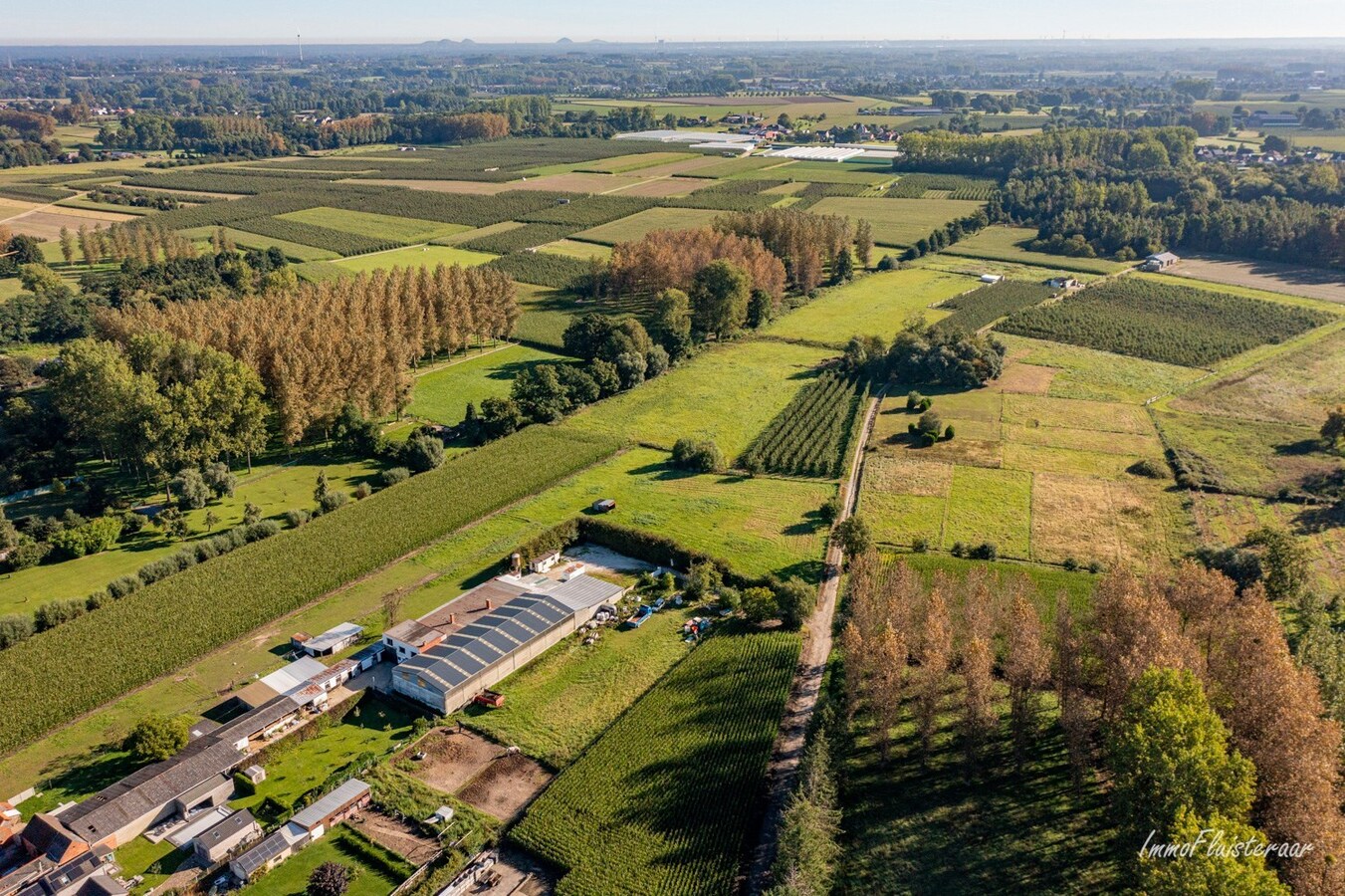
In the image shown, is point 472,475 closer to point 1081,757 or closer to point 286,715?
point 286,715

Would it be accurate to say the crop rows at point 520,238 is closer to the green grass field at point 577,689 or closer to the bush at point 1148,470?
the bush at point 1148,470

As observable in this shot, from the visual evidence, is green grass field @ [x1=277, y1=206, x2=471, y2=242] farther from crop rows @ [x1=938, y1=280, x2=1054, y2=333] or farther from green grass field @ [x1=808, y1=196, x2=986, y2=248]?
crop rows @ [x1=938, y1=280, x2=1054, y2=333]

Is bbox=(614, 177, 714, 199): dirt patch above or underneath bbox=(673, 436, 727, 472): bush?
above

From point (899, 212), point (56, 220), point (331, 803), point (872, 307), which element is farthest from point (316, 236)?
point (331, 803)

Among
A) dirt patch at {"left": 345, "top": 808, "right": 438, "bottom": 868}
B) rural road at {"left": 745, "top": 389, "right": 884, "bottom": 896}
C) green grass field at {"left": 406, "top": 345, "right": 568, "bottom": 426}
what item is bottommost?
dirt patch at {"left": 345, "top": 808, "right": 438, "bottom": 868}

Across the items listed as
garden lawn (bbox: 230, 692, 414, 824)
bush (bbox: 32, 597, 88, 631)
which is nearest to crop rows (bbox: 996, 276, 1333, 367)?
garden lawn (bbox: 230, 692, 414, 824)

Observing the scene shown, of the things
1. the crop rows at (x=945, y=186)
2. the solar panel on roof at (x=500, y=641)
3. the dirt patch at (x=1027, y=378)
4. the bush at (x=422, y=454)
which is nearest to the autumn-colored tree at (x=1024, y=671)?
the solar panel on roof at (x=500, y=641)
